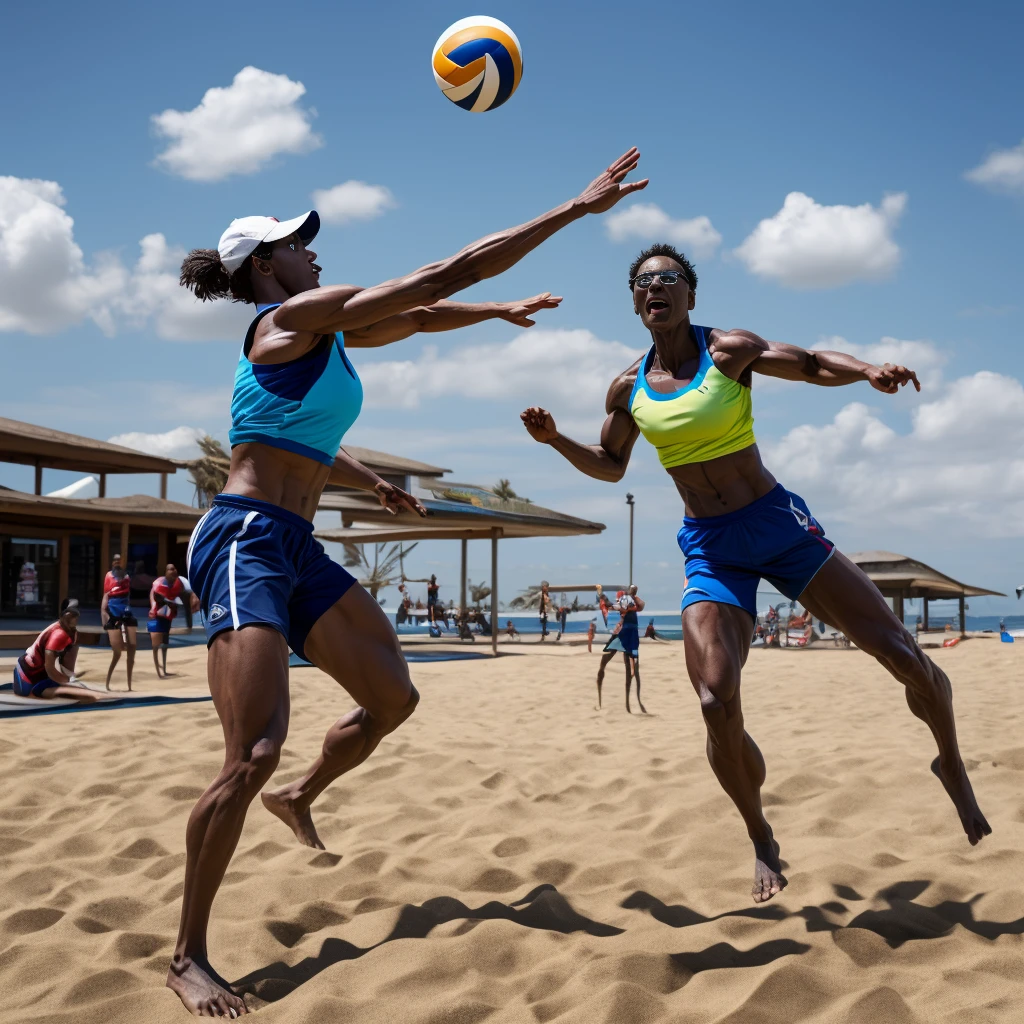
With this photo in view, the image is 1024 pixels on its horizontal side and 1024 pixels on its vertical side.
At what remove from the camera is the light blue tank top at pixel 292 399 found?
9.29ft

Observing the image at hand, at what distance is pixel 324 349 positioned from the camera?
2891mm

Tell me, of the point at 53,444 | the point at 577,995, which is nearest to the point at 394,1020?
the point at 577,995

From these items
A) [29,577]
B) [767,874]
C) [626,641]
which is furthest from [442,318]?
[29,577]

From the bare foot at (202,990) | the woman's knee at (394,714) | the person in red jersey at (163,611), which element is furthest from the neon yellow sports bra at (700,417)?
the person in red jersey at (163,611)

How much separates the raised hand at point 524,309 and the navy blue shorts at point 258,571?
35.0 inches

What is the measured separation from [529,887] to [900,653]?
150 cm

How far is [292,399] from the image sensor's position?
111 inches

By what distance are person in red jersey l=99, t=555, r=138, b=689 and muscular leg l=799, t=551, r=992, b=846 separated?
826 centimetres

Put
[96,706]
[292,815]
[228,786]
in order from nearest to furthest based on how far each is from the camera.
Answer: [228,786], [292,815], [96,706]

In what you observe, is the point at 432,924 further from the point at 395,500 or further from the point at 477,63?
the point at 477,63

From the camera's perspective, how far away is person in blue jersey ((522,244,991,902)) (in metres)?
3.17

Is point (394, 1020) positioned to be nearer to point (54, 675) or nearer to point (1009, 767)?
point (1009, 767)

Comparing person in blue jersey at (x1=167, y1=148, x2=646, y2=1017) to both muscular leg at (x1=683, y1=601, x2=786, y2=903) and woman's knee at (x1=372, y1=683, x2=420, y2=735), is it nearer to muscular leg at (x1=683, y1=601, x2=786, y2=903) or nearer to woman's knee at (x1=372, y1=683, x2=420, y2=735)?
woman's knee at (x1=372, y1=683, x2=420, y2=735)

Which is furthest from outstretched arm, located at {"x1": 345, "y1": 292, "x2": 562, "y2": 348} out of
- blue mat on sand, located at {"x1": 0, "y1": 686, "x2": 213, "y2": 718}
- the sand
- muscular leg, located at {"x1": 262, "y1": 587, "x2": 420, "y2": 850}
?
blue mat on sand, located at {"x1": 0, "y1": 686, "x2": 213, "y2": 718}
